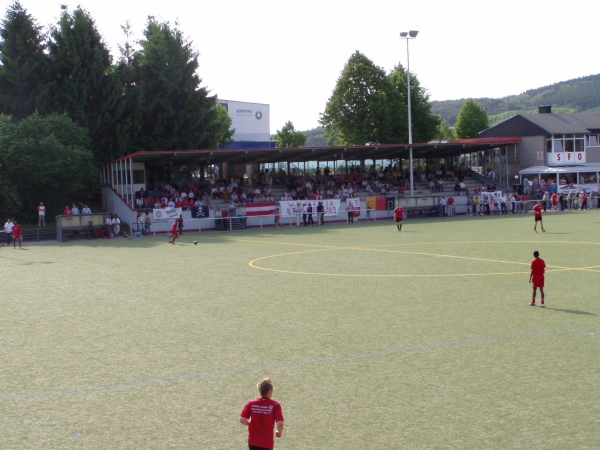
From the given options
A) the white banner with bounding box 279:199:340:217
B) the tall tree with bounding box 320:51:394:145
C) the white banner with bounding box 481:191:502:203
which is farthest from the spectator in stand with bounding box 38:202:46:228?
the tall tree with bounding box 320:51:394:145

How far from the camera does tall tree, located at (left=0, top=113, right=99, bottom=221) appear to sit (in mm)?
41000

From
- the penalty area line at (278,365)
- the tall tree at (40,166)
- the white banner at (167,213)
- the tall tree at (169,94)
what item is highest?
the tall tree at (169,94)

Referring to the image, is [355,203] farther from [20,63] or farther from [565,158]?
[20,63]

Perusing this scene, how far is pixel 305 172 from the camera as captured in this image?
53812mm

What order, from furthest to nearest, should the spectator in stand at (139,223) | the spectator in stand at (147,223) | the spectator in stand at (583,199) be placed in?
the spectator in stand at (583,199) → the spectator in stand at (147,223) → the spectator in stand at (139,223)

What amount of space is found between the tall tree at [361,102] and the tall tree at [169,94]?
76.2 ft

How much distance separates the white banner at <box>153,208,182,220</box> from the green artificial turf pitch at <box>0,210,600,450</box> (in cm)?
1928

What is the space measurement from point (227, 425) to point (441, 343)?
4.52 meters

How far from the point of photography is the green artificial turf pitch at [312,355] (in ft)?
24.0

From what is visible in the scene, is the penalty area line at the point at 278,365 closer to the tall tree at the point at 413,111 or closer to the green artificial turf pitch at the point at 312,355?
the green artificial turf pitch at the point at 312,355

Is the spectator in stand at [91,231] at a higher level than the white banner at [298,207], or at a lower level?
lower

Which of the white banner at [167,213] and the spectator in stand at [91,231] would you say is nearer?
the spectator in stand at [91,231]

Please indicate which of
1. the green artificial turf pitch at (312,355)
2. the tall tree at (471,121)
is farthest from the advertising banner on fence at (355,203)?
the tall tree at (471,121)

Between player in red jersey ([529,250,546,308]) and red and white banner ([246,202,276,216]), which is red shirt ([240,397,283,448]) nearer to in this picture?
player in red jersey ([529,250,546,308])
